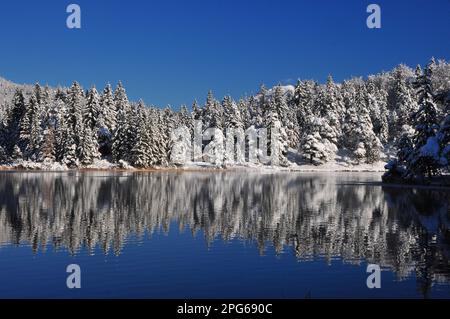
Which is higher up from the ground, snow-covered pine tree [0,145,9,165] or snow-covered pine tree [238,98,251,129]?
snow-covered pine tree [238,98,251,129]

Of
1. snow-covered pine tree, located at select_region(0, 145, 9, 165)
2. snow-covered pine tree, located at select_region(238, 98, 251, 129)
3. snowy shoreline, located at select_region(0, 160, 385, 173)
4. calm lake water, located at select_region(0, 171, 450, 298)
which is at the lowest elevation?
calm lake water, located at select_region(0, 171, 450, 298)

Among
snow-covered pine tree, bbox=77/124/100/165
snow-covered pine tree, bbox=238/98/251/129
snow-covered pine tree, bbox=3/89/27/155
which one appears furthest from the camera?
snow-covered pine tree, bbox=238/98/251/129

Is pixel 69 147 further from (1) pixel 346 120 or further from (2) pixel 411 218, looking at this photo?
(2) pixel 411 218

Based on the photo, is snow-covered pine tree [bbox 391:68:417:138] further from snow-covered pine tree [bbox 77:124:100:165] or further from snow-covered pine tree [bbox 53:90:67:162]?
snow-covered pine tree [bbox 53:90:67:162]

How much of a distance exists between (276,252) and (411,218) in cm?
1404

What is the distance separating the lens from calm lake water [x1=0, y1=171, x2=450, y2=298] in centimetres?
1647

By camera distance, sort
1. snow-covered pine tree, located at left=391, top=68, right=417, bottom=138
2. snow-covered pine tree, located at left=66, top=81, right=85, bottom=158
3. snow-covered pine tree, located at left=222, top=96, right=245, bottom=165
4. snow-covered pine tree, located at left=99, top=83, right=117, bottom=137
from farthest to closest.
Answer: snow-covered pine tree, located at left=391, top=68, right=417, bottom=138 → snow-covered pine tree, located at left=222, top=96, right=245, bottom=165 → snow-covered pine tree, located at left=99, top=83, right=117, bottom=137 → snow-covered pine tree, located at left=66, top=81, right=85, bottom=158

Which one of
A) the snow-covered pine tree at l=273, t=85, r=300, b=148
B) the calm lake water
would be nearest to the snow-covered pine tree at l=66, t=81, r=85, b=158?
the snow-covered pine tree at l=273, t=85, r=300, b=148

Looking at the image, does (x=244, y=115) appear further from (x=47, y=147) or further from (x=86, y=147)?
(x=47, y=147)

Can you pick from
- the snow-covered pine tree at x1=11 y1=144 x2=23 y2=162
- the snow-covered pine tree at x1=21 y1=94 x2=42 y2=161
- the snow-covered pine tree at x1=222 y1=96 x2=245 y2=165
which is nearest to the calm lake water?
the snow-covered pine tree at x1=21 y1=94 x2=42 y2=161

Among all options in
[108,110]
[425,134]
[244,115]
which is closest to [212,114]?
[244,115]

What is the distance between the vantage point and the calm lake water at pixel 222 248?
16469 millimetres

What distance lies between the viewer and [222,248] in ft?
76.5

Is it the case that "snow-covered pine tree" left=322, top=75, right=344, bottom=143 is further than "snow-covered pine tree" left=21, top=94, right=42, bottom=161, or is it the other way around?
"snow-covered pine tree" left=322, top=75, right=344, bottom=143
